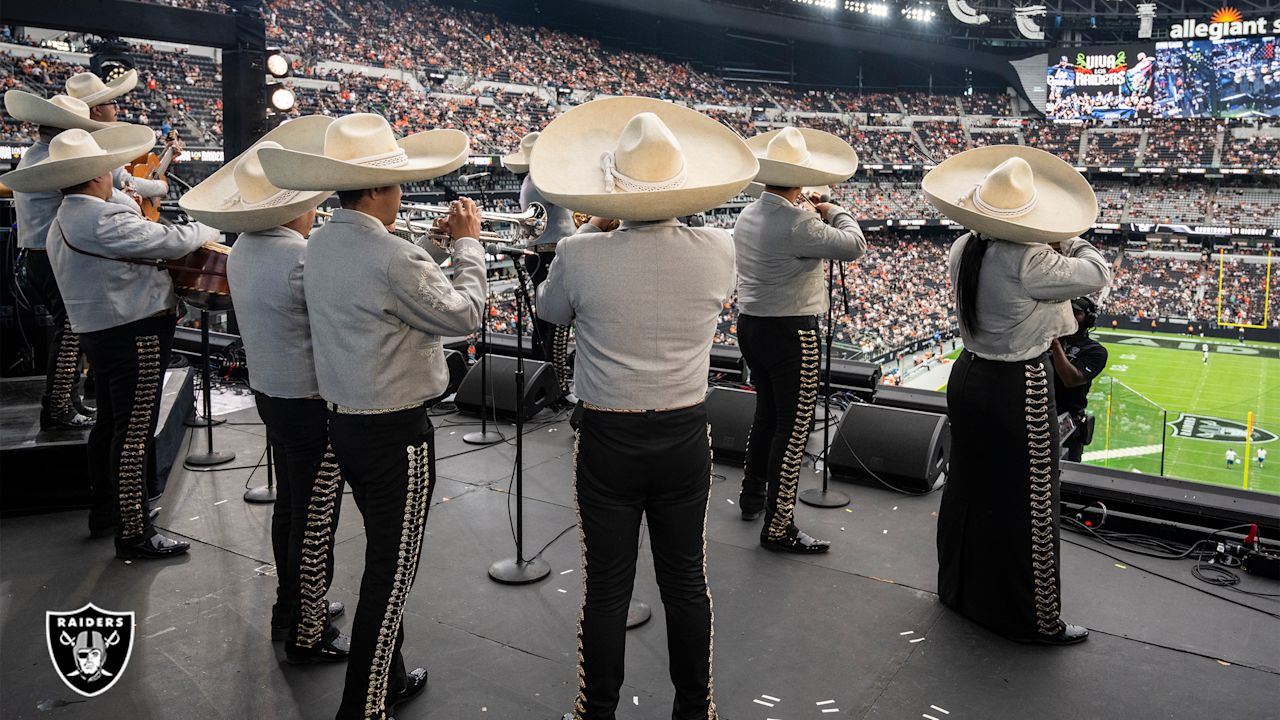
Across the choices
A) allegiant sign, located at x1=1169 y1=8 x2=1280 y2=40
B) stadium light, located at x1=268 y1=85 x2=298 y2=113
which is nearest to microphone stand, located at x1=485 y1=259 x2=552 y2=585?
stadium light, located at x1=268 y1=85 x2=298 y2=113

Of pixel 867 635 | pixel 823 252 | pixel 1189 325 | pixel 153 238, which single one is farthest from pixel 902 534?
pixel 1189 325

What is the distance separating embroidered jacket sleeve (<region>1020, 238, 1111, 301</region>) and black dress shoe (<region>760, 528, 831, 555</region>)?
1557mm

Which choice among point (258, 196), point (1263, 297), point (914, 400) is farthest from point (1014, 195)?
point (1263, 297)

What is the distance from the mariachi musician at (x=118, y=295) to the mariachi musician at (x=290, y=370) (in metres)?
0.83

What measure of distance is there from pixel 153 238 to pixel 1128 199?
38432 mm

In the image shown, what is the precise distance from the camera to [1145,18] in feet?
116

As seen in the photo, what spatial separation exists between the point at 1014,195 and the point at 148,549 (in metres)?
3.89

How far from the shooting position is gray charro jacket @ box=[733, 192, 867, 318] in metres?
3.66

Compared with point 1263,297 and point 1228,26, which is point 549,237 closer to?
point 1263,297

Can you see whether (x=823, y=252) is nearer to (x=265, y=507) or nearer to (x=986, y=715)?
(x=986, y=715)

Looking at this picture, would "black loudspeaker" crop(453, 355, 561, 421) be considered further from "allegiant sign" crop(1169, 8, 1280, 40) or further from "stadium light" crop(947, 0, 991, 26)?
"allegiant sign" crop(1169, 8, 1280, 40)

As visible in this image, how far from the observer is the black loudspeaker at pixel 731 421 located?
5312mm

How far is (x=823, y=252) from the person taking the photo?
368 centimetres

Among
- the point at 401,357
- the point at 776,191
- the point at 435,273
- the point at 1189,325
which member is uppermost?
the point at 776,191
